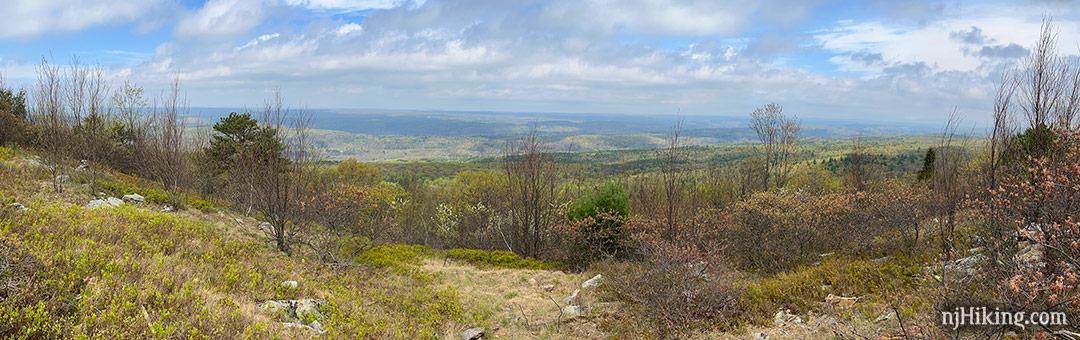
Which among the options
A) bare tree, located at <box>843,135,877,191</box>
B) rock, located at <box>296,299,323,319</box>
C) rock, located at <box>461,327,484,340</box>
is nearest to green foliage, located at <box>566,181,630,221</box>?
rock, located at <box>461,327,484,340</box>

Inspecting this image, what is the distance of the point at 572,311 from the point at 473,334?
86.0 inches

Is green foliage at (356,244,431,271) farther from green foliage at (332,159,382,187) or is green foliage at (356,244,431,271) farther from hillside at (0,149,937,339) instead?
green foliage at (332,159,382,187)

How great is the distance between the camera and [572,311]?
9.05 m

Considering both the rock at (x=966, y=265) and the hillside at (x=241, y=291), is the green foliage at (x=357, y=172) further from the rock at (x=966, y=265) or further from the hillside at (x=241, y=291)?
the rock at (x=966, y=265)

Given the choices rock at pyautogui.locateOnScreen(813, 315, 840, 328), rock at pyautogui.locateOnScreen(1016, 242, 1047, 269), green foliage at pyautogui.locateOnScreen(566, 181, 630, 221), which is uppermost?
rock at pyautogui.locateOnScreen(1016, 242, 1047, 269)

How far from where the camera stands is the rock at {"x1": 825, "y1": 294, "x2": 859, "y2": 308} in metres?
7.59

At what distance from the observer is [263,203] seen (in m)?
12.6

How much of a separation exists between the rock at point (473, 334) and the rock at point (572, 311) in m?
1.79

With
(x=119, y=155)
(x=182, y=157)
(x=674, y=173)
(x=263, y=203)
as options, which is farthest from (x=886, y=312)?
(x=119, y=155)

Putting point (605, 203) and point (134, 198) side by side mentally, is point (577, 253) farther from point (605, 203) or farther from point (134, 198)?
point (134, 198)

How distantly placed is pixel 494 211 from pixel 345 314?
54.2ft

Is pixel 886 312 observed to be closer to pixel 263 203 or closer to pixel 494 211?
pixel 263 203

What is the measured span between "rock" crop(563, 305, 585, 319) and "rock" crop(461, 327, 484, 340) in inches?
70.3

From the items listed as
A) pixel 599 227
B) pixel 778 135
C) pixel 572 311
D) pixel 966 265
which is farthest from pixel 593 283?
pixel 778 135
